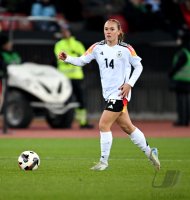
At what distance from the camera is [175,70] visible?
26.2m

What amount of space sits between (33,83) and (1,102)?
1212mm

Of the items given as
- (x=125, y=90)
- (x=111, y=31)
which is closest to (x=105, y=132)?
(x=125, y=90)

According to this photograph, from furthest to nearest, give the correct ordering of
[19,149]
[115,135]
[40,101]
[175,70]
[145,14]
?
[145,14], [175,70], [40,101], [115,135], [19,149]

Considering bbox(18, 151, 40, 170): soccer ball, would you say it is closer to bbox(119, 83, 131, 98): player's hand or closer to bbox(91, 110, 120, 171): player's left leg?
bbox(91, 110, 120, 171): player's left leg

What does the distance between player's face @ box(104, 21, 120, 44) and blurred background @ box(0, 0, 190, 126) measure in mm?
14077

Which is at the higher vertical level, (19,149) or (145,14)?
(145,14)

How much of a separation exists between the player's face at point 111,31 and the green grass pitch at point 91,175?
184 cm

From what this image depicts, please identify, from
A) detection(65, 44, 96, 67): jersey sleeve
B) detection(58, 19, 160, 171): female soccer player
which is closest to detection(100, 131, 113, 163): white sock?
detection(58, 19, 160, 171): female soccer player

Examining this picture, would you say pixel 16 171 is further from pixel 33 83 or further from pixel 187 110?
pixel 187 110

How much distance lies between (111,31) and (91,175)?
7.15 ft

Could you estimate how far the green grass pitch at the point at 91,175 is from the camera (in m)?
10.4

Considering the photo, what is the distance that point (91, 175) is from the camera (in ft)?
41.2

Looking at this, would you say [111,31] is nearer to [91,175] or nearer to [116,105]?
[116,105]

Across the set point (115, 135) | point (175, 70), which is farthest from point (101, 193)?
point (175, 70)
